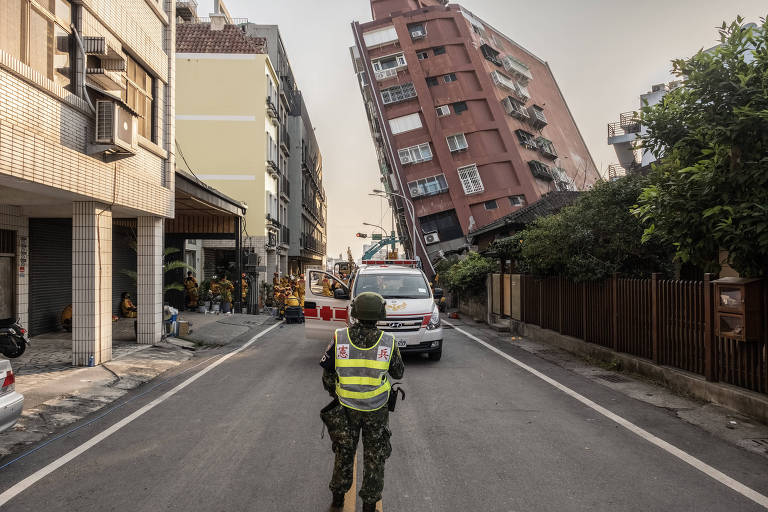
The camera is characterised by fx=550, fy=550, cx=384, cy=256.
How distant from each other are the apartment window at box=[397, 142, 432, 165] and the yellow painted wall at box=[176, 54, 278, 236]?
15.0 m

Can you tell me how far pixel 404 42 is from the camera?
4619 cm

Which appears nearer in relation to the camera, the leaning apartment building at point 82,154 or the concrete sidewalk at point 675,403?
the concrete sidewalk at point 675,403

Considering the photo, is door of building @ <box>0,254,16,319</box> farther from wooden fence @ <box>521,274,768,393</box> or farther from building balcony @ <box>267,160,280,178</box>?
building balcony @ <box>267,160,280,178</box>

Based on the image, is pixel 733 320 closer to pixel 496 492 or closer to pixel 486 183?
pixel 496 492

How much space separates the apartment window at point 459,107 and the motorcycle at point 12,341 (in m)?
38.9

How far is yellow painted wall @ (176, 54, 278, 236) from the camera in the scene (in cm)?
3294

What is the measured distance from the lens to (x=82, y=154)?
32.1 ft

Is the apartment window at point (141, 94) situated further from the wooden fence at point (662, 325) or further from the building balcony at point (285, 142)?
the building balcony at point (285, 142)

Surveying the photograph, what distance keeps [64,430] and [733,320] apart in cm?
858

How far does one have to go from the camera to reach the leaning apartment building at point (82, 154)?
839cm

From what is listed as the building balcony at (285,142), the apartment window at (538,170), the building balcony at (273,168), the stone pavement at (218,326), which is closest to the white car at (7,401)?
the stone pavement at (218,326)

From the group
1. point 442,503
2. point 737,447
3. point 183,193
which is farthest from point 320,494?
point 183,193

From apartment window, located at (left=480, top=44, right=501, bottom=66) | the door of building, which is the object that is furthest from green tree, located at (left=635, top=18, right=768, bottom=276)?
apartment window, located at (left=480, top=44, right=501, bottom=66)

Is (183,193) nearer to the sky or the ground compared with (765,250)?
nearer to the sky
